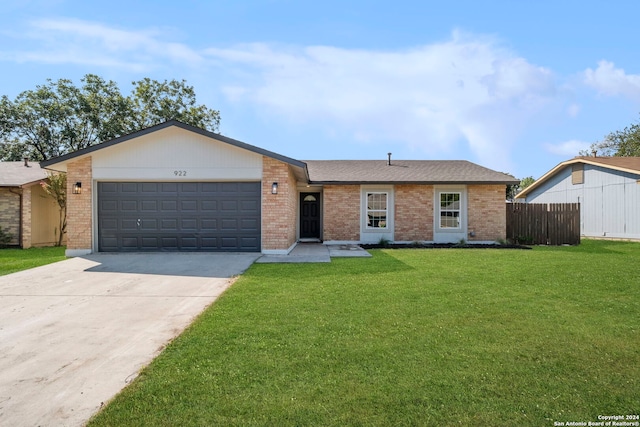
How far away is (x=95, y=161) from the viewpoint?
11641 mm

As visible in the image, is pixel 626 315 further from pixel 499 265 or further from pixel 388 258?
pixel 388 258

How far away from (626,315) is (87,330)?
22.7 feet

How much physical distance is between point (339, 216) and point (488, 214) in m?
6.16

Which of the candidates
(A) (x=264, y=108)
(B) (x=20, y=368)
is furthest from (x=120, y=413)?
(A) (x=264, y=108)

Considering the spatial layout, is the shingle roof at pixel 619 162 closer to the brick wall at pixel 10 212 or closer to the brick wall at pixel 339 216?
the brick wall at pixel 339 216

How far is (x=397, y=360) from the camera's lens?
3457 millimetres

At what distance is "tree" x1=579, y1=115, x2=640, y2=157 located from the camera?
115 feet

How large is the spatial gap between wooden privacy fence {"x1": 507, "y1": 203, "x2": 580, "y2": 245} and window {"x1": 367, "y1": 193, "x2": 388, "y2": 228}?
17.8 feet

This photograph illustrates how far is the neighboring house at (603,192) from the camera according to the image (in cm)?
1738

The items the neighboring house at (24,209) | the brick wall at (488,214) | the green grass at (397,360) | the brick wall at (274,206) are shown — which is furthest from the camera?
the brick wall at (488,214)

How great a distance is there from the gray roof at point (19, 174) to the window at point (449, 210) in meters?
16.8

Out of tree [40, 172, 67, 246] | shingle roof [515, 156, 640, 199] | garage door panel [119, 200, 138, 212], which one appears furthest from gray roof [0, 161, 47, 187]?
shingle roof [515, 156, 640, 199]

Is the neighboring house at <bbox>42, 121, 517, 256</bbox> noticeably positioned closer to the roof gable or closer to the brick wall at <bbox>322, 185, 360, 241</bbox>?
the roof gable

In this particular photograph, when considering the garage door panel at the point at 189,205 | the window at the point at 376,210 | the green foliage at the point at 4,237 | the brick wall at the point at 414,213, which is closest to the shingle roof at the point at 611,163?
the brick wall at the point at 414,213
